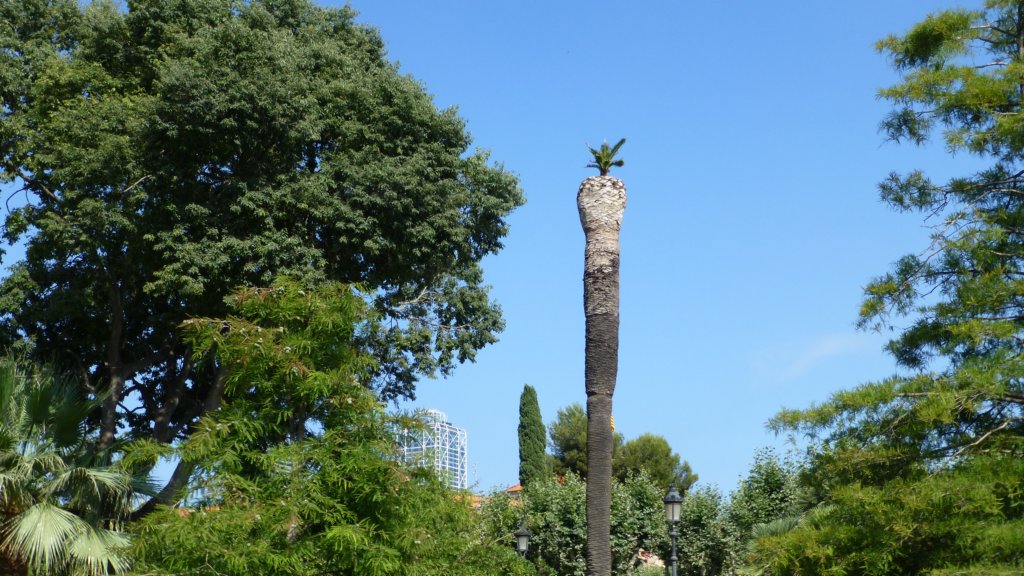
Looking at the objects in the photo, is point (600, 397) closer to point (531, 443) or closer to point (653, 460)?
point (531, 443)

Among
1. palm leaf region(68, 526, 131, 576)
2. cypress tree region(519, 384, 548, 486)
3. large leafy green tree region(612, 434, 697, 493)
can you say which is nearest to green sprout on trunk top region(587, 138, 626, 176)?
palm leaf region(68, 526, 131, 576)

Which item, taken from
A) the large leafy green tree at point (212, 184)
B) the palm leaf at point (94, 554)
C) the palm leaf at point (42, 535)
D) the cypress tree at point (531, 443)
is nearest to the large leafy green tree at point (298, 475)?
the palm leaf at point (94, 554)

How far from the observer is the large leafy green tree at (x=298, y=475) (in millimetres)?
9594

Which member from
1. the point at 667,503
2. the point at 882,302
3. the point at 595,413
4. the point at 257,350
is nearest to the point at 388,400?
the point at 667,503

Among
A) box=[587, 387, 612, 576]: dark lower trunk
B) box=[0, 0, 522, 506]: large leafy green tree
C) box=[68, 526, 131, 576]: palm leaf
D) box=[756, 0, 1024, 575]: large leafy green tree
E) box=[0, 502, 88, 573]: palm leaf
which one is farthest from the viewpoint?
box=[0, 0, 522, 506]: large leafy green tree

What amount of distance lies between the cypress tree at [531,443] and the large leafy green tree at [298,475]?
2274 centimetres

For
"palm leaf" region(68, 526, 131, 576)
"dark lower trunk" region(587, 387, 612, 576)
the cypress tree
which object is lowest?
"palm leaf" region(68, 526, 131, 576)

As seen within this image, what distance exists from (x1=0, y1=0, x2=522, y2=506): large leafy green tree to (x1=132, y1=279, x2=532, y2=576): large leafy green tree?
5.32 m

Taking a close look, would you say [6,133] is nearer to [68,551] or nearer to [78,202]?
[78,202]

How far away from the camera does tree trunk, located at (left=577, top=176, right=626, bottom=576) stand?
1233cm

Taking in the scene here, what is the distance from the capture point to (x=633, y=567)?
2562cm

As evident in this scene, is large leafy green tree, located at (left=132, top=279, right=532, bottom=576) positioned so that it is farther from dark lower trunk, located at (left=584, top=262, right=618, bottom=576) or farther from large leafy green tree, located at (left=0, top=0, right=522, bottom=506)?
large leafy green tree, located at (left=0, top=0, right=522, bottom=506)

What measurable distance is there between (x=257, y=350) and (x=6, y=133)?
36.1 feet

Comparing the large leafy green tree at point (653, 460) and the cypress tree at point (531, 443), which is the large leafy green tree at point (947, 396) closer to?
the cypress tree at point (531, 443)
